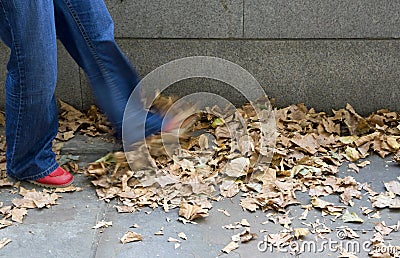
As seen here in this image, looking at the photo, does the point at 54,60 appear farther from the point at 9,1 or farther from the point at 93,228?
the point at 93,228

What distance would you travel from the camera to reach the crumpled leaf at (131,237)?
10.2 feet

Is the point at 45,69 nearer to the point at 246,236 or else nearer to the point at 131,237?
the point at 131,237

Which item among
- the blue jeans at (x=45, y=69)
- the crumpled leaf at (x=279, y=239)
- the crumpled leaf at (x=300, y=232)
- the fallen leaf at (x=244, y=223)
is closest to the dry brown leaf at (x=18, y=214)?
the blue jeans at (x=45, y=69)

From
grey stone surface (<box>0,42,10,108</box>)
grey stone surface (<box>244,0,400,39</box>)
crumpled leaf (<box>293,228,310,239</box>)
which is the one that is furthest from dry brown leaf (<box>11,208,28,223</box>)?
grey stone surface (<box>244,0,400,39</box>)

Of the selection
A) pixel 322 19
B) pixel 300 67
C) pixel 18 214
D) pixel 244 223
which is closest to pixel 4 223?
pixel 18 214

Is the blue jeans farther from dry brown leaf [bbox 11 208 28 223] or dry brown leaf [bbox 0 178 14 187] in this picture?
dry brown leaf [bbox 11 208 28 223]

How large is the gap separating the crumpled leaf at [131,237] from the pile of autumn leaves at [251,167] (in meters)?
0.26

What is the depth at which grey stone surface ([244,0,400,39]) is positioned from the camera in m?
4.36

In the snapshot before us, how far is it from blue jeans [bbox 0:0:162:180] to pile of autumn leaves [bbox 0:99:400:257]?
0.77ft

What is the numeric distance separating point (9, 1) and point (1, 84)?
1.71m

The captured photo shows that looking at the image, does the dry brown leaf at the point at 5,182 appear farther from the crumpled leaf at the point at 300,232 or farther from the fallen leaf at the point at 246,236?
the crumpled leaf at the point at 300,232

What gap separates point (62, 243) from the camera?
3.10 metres

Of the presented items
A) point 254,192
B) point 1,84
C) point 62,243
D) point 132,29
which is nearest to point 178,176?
point 254,192

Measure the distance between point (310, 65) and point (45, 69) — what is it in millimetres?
2022
